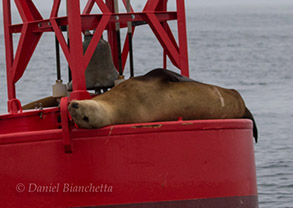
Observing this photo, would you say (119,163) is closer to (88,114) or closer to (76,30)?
(88,114)

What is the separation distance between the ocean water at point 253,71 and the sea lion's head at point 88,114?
585 centimetres

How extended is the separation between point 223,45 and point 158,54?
30.8 feet

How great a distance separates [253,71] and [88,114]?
34.1 meters

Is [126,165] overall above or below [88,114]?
below

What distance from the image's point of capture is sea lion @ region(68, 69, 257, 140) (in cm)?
765

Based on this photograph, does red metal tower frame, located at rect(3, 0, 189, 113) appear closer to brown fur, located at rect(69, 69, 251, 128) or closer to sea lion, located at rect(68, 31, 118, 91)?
brown fur, located at rect(69, 69, 251, 128)

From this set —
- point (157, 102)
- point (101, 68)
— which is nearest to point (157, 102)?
point (157, 102)

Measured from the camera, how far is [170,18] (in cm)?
917

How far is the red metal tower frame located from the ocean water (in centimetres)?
455

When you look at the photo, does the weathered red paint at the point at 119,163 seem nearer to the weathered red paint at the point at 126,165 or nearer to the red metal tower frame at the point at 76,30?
the weathered red paint at the point at 126,165

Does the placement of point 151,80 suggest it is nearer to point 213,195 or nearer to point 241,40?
point 213,195

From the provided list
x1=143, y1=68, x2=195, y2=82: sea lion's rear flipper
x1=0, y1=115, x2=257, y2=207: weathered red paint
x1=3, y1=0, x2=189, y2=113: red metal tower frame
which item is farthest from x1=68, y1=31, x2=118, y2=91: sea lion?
x1=0, y1=115, x2=257, y2=207: weathered red paint

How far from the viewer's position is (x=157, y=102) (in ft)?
26.3

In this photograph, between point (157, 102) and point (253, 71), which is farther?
point (253, 71)
